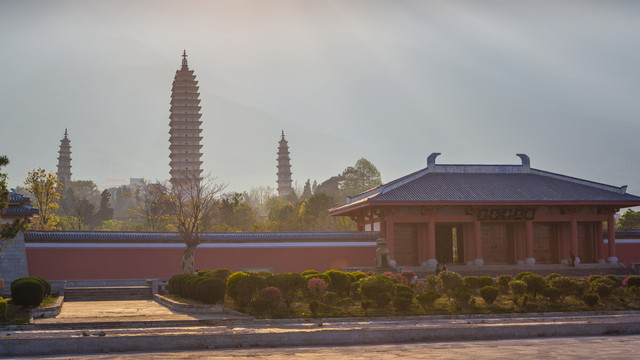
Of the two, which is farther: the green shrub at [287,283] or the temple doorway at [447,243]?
the temple doorway at [447,243]

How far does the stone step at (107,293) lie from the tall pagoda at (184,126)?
49.3m

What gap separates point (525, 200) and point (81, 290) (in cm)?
2245

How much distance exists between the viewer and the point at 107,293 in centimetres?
2661

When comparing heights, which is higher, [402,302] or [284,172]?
[284,172]

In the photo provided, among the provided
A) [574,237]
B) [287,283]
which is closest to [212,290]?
[287,283]

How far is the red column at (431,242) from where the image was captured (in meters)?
33.7

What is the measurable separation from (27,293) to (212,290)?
538cm

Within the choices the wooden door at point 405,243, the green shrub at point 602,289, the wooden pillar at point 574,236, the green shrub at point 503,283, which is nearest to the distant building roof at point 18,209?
the wooden door at point 405,243

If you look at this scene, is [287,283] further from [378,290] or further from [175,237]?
[175,237]

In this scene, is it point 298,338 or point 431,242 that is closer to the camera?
point 298,338

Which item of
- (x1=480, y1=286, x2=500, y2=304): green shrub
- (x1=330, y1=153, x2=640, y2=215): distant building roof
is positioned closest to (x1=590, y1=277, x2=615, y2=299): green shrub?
(x1=480, y1=286, x2=500, y2=304): green shrub

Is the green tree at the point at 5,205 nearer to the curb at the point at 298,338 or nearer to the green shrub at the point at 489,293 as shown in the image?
the curb at the point at 298,338

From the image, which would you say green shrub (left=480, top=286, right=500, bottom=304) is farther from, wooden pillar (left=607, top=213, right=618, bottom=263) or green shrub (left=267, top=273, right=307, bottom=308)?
wooden pillar (left=607, top=213, right=618, bottom=263)

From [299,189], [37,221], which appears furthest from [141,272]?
[299,189]
